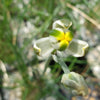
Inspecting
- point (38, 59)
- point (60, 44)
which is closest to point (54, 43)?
point (60, 44)

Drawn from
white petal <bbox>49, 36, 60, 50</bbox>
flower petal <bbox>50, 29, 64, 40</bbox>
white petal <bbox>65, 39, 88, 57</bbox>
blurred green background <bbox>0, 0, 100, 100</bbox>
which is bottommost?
blurred green background <bbox>0, 0, 100, 100</bbox>

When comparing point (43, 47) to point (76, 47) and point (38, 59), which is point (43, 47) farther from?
point (38, 59)

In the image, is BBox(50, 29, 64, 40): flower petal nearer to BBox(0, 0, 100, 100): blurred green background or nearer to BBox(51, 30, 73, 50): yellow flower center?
BBox(51, 30, 73, 50): yellow flower center

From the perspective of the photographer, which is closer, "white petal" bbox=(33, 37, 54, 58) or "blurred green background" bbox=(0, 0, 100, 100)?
"white petal" bbox=(33, 37, 54, 58)

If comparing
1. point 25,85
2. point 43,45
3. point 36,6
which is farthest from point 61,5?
point 43,45

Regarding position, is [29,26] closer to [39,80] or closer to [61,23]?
[39,80]

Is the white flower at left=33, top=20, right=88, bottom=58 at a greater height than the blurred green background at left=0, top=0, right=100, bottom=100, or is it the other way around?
the white flower at left=33, top=20, right=88, bottom=58

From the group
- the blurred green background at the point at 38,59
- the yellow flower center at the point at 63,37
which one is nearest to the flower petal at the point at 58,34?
the yellow flower center at the point at 63,37

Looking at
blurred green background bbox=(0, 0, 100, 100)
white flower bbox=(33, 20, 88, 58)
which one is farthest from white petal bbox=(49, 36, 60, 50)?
blurred green background bbox=(0, 0, 100, 100)
